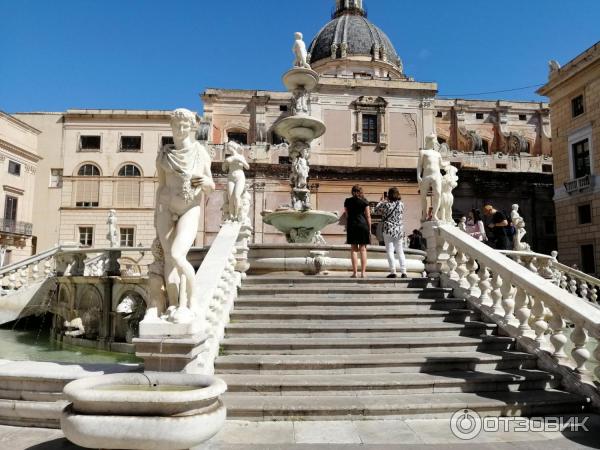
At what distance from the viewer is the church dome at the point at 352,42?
41656 millimetres

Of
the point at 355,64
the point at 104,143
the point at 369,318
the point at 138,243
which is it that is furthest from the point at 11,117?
the point at 369,318

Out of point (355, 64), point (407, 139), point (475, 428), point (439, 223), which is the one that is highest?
point (355, 64)

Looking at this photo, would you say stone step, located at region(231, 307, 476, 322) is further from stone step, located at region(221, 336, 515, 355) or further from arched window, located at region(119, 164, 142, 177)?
arched window, located at region(119, 164, 142, 177)

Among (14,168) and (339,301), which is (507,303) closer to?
(339,301)

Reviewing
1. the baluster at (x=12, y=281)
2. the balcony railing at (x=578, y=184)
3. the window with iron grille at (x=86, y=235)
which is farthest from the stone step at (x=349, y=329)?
the window with iron grille at (x=86, y=235)

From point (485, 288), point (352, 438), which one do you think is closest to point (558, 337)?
point (485, 288)

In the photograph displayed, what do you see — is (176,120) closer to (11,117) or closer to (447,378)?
(447,378)

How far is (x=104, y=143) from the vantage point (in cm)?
3369

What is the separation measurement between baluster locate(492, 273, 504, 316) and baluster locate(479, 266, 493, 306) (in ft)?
0.35

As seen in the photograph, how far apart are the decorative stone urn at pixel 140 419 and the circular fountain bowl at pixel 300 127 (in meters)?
9.56

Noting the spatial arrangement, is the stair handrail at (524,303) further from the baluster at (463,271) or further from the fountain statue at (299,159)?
the fountain statue at (299,159)

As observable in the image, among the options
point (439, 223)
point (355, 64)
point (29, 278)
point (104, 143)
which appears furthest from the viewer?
point (355, 64)

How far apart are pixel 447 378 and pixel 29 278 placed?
43.9ft

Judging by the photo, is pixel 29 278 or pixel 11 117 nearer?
pixel 29 278
